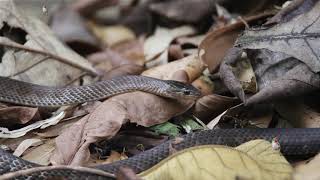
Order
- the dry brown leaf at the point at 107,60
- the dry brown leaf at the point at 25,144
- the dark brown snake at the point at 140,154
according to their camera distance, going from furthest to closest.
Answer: the dry brown leaf at the point at 107,60 < the dry brown leaf at the point at 25,144 < the dark brown snake at the point at 140,154

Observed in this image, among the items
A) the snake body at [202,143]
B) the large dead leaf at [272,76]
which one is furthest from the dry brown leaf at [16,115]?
the large dead leaf at [272,76]

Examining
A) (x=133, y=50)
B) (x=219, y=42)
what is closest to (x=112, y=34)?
(x=133, y=50)

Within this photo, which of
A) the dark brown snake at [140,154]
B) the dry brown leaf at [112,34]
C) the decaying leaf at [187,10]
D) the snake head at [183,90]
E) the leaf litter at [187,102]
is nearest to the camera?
the dark brown snake at [140,154]

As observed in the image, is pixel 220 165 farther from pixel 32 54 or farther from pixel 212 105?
pixel 32 54

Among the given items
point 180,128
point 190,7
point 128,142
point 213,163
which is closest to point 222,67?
point 180,128

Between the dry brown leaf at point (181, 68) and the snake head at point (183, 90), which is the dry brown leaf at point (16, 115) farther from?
the dry brown leaf at point (181, 68)

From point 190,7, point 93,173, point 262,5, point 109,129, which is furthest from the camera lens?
point 190,7

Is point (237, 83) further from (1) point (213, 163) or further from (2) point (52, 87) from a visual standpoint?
(2) point (52, 87)
